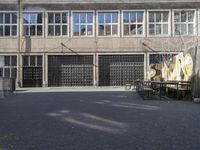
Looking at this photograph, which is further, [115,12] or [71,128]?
[115,12]

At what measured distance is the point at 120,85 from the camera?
152 ft

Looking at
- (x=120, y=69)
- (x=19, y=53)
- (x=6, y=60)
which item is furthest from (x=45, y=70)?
(x=120, y=69)

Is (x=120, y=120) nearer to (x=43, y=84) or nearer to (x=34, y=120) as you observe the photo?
(x=34, y=120)

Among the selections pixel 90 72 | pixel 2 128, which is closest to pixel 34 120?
pixel 2 128

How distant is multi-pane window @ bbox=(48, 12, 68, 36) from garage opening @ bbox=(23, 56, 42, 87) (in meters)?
3.31

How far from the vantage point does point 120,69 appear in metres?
45.9

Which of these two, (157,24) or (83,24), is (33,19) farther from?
(157,24)

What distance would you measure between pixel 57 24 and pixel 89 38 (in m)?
3.92

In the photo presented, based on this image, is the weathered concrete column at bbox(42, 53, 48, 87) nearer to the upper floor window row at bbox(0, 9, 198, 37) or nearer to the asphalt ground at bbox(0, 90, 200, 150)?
the upper floor window row at bbox(0, 9, 198, 37)

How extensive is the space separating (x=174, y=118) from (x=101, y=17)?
117 feet

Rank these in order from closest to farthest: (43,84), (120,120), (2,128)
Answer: (2,128) → (120,120) → (43,84)

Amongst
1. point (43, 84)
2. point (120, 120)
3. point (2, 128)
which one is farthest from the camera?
point (43, 84)

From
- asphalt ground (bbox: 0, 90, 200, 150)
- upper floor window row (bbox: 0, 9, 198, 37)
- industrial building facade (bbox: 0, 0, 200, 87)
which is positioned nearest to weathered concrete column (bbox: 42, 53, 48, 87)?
industrial building facade (bbox: 0, 0, 200, 87)

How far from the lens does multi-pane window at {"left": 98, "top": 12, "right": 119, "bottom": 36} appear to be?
154 feet
